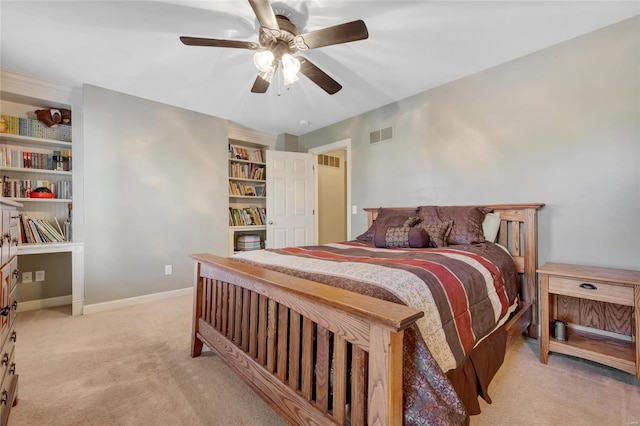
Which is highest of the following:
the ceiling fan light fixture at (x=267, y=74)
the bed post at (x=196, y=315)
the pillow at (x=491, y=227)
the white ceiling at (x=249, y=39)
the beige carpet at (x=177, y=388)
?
the white ceiling at (x=249, y=39)

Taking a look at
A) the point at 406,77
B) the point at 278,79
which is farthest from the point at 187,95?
the point at 406,77

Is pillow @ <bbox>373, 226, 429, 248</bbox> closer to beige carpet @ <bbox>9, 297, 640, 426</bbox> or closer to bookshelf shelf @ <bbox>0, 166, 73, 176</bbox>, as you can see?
beige carpet @ <bbox>9, 297, 640, 426</bbox>

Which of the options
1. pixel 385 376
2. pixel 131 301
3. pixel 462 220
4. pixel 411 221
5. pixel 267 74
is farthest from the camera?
pixel 131 301

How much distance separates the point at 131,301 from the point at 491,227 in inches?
151

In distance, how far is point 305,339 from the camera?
1101mm

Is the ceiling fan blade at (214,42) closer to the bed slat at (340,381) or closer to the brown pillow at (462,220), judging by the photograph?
the bed slat at (340,381)

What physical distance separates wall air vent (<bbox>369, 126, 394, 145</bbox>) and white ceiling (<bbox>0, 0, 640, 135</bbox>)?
0.40 meters

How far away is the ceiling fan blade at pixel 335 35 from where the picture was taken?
5.21 ft

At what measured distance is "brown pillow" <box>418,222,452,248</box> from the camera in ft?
7.62

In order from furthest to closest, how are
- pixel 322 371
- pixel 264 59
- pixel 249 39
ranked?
pixel 249 39, pixel 264 59, pixel 322 371

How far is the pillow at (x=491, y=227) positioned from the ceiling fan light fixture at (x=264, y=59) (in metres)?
2.26

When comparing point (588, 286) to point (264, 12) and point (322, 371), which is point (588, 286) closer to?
point (322, 371)

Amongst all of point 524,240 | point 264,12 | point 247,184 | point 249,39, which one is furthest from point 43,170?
point 524,240

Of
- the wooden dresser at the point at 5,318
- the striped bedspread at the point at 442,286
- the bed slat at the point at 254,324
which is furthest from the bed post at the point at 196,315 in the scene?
the wooden dresser at the point at 5,318
